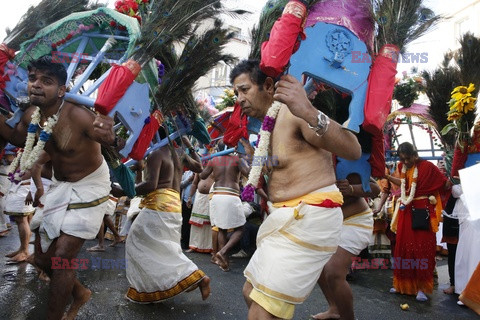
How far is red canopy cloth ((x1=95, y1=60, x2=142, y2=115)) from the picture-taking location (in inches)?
107

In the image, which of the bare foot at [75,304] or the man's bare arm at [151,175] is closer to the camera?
→ the bare foot at [75,304]

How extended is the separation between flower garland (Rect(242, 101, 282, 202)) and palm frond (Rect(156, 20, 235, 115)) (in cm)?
125

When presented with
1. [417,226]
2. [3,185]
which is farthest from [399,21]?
[3,185]

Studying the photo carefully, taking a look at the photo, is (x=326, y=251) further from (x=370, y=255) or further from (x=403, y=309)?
(x=370, y=255)

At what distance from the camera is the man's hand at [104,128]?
274 centimetres

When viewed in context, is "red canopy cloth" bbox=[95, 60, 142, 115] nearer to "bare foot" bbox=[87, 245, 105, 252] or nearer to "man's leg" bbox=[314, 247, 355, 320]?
"man's leg" bbox=[314, 247, 355, 320]

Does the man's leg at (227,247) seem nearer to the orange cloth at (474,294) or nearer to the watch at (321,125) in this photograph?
the orange cloth at (474,294)

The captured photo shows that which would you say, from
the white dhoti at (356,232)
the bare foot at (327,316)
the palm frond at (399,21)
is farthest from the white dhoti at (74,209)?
the palm frond at (399,21)

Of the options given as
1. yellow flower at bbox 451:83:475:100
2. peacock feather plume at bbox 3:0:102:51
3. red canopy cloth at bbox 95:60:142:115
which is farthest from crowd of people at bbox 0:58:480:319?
yellow flower at bbox 451:83:475:100

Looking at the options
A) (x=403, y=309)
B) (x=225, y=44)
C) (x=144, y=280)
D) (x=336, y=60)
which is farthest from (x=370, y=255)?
(x=336, y=60)

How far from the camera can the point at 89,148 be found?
10.1 ft

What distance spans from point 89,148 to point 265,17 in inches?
62.3

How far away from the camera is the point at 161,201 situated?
13.3ft

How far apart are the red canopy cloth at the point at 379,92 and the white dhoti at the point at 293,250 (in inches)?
17.7
